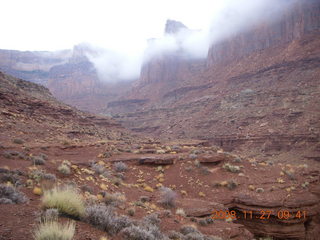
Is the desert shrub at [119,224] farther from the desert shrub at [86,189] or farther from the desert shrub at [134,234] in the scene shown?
the desert shrub at [86,189]

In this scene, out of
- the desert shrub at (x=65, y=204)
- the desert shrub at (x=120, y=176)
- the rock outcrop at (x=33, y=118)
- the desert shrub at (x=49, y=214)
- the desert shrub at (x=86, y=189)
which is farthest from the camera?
the rock outcrop at (x=33, y=118)

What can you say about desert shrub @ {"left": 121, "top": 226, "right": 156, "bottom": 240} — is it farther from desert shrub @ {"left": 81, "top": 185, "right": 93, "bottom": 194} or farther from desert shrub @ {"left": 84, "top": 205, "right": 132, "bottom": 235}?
desert shrub @ {"left": 81, "top": 185, "right": 93, "bottom": 194}

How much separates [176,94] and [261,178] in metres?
67.6

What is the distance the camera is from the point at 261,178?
17.4 m

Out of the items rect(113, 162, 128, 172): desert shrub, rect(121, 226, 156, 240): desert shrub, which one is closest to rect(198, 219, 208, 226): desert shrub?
rect(121, 226, 156, 240): desert shrub

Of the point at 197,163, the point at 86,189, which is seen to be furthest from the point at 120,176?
the point at 197,163

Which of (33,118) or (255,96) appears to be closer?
(33,118)

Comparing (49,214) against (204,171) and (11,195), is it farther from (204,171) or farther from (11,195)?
(204,171)

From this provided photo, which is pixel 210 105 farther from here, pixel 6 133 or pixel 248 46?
pixel 6 133

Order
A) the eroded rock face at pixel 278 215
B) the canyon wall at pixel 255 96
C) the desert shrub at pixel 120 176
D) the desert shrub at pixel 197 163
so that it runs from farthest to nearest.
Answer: the canyon wall at pixel 255 96, the desert shrub at pixel 197 163, the desert shrub at pixel 120 176, the eroded rock face at pixel 278 215

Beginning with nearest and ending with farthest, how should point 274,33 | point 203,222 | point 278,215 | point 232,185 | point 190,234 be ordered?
point 190,234
point 203,222
point 278,215
point 232,185
point 274,33

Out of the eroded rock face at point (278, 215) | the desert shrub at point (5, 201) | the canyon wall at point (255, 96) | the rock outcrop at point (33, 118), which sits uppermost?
the canyon wall at point (255, 96)

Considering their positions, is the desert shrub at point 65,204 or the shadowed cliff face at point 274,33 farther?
the shadowed cliff face at point 274,33
